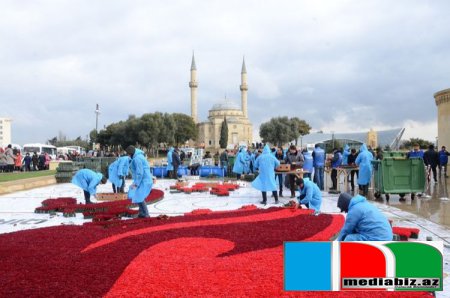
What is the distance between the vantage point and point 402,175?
1161 cm

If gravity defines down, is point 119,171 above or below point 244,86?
below

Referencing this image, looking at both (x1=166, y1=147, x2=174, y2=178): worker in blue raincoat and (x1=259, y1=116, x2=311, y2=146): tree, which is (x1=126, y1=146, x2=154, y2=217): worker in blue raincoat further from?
(x1=259, y1=116, x2=311, y2=146): tree

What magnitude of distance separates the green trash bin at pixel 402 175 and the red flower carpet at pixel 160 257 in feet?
13.8

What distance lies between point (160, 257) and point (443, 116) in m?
22.1

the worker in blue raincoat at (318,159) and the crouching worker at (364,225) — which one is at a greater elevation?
the worker in blue raincoat at (318,159)

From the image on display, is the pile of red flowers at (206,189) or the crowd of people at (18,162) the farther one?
the crowd of people at (18,162)

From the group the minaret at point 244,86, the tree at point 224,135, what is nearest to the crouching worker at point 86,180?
the tree at point 224,135

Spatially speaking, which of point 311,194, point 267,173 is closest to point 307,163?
point 267,173

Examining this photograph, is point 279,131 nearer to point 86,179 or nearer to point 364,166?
point 364,166

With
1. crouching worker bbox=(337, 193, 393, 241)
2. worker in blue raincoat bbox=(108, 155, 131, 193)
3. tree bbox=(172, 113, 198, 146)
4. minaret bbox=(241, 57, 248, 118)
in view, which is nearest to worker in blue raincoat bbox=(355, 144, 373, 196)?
worker in blue raincoat bbox=(108, 155, 131, 193)

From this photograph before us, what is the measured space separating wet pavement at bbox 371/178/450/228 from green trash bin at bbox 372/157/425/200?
349 mm

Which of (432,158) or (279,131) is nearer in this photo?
(432,158)

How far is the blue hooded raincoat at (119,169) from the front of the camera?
1256 centimetres

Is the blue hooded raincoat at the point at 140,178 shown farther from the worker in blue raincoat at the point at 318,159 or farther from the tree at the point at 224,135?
the tree at the point at 224,135
